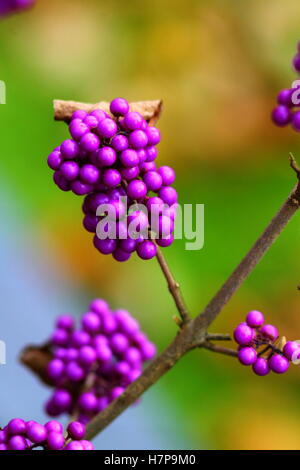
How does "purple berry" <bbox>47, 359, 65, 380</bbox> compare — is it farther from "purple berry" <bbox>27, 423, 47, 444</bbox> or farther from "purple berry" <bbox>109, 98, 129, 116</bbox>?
"purple berry" <bbox>109, 98, 129, 116</bbox>

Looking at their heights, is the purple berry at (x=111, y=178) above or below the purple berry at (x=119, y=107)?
below

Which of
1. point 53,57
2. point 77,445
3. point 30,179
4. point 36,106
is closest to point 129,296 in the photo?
point 30,179

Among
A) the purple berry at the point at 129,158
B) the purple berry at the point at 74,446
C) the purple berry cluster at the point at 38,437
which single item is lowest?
the purple berry at the point at 74,446

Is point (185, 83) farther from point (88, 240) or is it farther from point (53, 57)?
point (88, 240)

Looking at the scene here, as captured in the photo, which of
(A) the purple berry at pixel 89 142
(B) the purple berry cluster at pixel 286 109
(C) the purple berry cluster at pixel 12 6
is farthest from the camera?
(B) the purple berry cluster at pixel 286 109

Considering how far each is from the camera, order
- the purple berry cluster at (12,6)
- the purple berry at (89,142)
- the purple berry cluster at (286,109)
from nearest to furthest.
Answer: the purple berry cluster at (12,6) → the purple berry at (89,142) → the purple berry cluster at (286,109)

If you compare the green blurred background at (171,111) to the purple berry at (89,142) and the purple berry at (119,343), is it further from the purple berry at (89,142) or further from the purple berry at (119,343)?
the purple berry at (89,142)

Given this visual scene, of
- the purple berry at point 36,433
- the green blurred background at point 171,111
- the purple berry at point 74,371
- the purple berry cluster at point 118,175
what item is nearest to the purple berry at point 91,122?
the purple berry cluster at point 118,175
